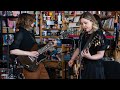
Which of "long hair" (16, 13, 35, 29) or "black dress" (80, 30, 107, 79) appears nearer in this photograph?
"black dress" (80, 30, 107, 79)

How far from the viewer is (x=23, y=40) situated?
6.56ft

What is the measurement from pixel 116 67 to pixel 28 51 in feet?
3.33

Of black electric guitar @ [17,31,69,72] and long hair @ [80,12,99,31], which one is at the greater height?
long hair @ [80,12,99,31]

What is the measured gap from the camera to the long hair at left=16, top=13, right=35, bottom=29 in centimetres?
206

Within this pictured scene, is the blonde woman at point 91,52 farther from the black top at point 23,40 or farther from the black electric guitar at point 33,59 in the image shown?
the black top at point 23,40

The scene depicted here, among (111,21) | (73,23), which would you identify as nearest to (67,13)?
(73,23)

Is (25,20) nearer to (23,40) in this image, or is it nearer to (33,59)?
(23,40)

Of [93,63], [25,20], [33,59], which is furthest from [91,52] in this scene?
[25,20]

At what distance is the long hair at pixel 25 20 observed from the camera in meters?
2.06

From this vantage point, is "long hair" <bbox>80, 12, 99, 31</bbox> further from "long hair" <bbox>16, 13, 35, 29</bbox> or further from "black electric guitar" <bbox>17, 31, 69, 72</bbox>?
"long hair" <bbox>16, 13, 35, 29</bbox>

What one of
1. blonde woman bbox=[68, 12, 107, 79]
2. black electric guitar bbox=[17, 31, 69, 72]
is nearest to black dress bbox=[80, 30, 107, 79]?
blonde woman bbox=[68, 12, 107, 79]

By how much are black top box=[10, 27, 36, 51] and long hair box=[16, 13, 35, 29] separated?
58 millimetres

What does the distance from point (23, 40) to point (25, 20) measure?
0.78 ft
